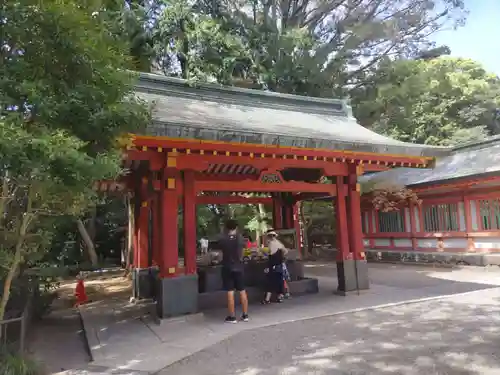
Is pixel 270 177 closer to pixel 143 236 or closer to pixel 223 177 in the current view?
pixel 223 177

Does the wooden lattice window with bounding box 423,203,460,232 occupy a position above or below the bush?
above

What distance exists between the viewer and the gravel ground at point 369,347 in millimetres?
4094

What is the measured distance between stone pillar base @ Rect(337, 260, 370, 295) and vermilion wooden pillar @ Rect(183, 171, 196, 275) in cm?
345

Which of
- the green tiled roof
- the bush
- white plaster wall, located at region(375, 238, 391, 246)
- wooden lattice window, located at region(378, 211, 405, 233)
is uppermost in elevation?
the green tiled roof

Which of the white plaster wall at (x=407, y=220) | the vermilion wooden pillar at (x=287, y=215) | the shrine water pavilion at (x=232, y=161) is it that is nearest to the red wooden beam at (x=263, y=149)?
the shrine water pavilion at (x=232, y=161)

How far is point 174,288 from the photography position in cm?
667

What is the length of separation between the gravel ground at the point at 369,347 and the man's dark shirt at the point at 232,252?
3.83 ft

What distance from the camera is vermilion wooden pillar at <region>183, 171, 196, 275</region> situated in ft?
22.9

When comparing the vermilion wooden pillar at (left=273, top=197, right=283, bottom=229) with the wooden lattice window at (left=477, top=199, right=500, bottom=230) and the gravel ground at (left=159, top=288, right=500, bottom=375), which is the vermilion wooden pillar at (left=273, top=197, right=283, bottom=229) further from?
the wooden lattice window at (left=477, top=199, right=500, bottom=230)

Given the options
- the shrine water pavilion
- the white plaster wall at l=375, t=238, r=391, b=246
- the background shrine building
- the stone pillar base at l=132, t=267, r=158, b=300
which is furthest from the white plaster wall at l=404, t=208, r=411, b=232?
the stone pillar base at l=132, t=267, r=158, b=300

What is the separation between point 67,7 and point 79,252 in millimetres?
18568

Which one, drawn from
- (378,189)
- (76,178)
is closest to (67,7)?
(76,178)

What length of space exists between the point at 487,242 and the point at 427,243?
2418 millimetres

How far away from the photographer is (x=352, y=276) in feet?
27.9
